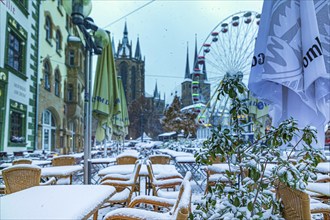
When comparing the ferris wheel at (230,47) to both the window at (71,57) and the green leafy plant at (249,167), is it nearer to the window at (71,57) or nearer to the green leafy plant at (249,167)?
the window at (71,57)

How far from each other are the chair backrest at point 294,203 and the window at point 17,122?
9441mm

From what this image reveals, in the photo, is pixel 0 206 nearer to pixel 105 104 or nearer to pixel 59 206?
pixel 59 206

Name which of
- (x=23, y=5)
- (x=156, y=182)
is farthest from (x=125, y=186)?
(x=23, y=5)

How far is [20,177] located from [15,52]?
8.14 metres

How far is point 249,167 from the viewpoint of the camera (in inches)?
61.1

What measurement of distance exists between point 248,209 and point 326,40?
1867mm

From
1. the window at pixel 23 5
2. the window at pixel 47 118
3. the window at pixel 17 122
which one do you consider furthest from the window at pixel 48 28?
the window at pixel 17 122

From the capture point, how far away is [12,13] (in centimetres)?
944

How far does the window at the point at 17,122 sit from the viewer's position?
963 cm

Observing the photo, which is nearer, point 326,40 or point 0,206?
point 0,206


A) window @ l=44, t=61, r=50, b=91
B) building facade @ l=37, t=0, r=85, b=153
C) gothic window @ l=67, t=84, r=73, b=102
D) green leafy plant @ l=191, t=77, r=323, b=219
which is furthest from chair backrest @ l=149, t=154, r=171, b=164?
gothic window @ l=67, t=84, r=73, b=102

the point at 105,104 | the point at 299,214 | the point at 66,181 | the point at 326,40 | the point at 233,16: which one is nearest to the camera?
the point at 299,214

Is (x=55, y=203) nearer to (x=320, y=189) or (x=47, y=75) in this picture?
(x=320, y=189)

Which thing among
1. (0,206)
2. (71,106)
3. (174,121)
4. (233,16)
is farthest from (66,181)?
(174,121)
